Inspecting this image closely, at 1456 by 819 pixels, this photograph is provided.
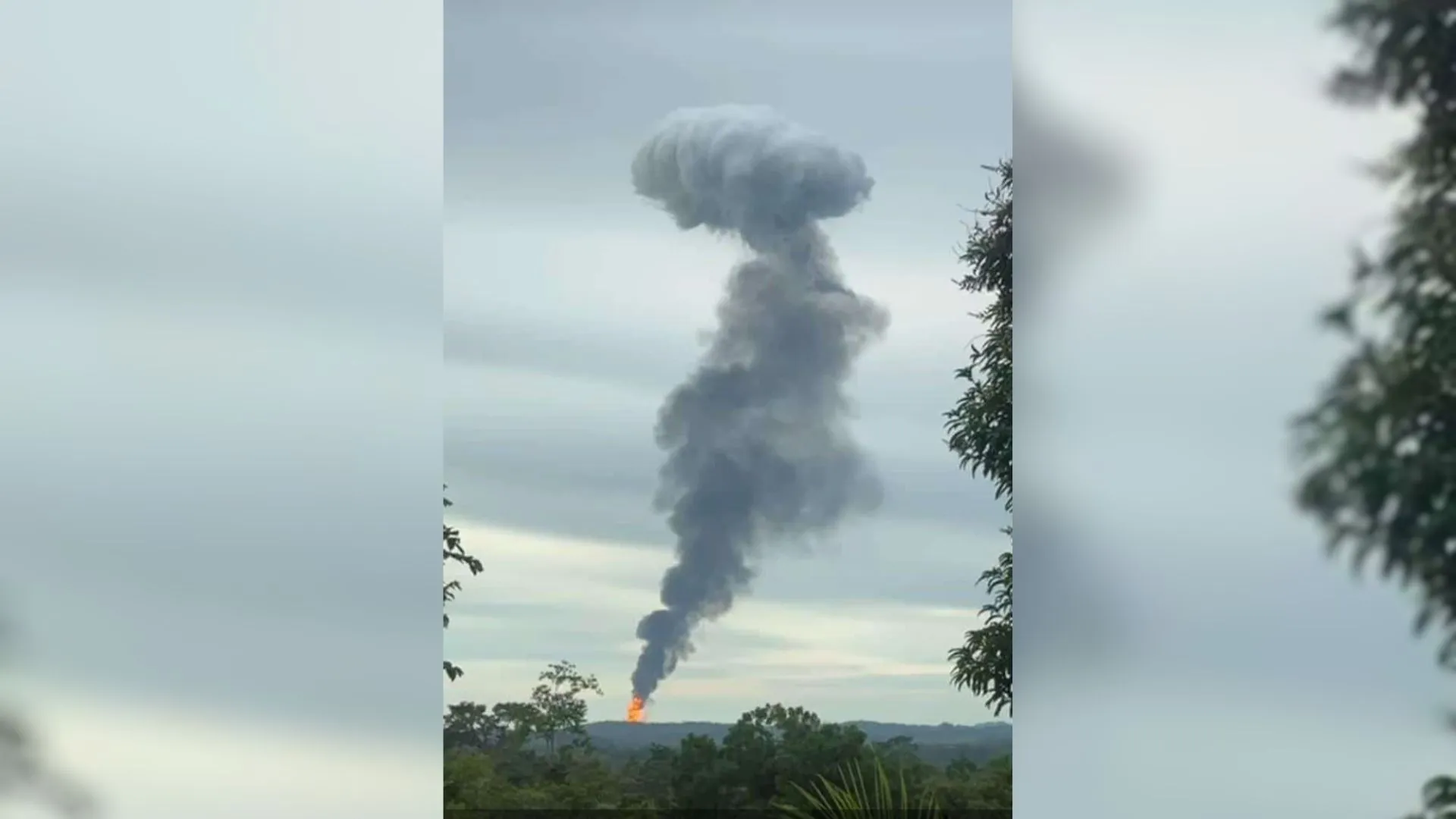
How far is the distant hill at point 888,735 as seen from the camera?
7.67 metres

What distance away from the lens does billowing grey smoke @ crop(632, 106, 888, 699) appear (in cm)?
775

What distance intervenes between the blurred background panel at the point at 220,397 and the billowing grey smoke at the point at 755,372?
14.6 ft

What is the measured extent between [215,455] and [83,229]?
59 cm

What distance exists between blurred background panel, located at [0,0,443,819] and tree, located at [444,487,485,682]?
168 inches

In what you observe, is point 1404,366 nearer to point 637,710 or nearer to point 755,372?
point 755,372

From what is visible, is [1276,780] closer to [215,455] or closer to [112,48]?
[215,455]

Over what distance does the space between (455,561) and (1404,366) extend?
5.55 meters

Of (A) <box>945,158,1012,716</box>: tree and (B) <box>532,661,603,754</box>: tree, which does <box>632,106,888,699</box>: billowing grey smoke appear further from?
(A) <box>945,158,1012,716</box>: tree

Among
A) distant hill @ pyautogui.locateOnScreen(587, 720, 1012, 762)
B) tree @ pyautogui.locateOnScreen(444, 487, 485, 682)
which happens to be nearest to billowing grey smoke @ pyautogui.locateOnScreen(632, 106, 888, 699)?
distant hill @ pyautogui.locateOnScreen(587, 720, 1012, 762)

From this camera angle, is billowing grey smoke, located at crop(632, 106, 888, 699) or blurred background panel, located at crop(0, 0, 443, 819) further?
billowing grey smoke, located at crop(632, 106, 888, 699)

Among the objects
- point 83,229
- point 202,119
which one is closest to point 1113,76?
point 202,119

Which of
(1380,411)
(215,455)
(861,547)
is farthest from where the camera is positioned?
(861,547)

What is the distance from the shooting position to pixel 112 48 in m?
3.48

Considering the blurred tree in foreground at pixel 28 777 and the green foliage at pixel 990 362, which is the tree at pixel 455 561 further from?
the blurred tree in foreground at pixel 28 777
